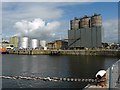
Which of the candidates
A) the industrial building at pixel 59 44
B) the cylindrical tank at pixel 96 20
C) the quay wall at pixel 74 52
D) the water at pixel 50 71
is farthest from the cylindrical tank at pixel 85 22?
the water at pixel 50 71

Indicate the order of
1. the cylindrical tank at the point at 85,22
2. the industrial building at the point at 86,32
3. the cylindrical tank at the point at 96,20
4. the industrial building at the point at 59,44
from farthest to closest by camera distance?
the industrial building at the point at 59,44 < the cylindrical tank at the point at 85,22 < the cylindrical tank at the point at 96,20 < the industrial building at the point at 86,32

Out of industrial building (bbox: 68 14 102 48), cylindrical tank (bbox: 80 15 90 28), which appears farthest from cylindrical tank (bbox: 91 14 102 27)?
cylindrical tank (bbox: 80 15 90 28)

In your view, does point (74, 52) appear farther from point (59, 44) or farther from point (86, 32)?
point (59, 44)

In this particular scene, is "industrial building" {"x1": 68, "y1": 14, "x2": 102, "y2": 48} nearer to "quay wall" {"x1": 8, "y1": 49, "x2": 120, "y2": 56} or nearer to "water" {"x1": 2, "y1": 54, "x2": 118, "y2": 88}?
"quay wall" {"x1": 8, "y1": 49, "x2": 120, "y2": 56}

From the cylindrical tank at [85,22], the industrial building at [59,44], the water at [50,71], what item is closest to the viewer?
the water at [50,71]

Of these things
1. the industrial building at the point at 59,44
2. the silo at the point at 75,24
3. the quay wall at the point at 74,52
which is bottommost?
the quay wall at the point at 74,52

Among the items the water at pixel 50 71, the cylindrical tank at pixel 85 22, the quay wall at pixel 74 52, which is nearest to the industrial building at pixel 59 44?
the quay wall at pixel 74 52

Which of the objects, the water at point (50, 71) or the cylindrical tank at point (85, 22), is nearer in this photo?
the water at point (50, 71)

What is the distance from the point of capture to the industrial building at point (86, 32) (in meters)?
157

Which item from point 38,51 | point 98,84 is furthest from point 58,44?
point 98,84

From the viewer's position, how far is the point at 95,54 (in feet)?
535

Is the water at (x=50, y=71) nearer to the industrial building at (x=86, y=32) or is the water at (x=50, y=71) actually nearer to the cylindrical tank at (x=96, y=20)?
the industrial building at (x=86, y=32)

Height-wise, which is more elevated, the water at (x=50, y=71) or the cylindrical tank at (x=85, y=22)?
the cylindrical tank at (x=85, y=22)

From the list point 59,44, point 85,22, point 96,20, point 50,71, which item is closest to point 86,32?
point 96,20
